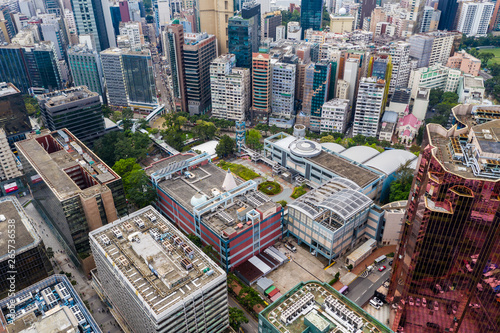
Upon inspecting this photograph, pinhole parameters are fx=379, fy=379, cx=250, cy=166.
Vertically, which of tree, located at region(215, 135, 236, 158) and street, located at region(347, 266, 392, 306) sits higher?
tree, located at region(215, 135, 236, 158)

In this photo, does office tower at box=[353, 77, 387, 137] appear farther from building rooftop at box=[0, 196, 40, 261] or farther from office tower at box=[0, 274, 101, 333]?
office tower at box=[0, 274, 101, 333]

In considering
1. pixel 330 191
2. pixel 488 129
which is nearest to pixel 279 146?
pixel 330 191

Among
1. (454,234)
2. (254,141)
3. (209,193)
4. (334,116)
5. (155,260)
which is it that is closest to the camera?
(454,234)

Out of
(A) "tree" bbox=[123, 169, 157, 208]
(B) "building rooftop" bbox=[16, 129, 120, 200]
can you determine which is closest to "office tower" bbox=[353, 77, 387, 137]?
(A) "tree" bbox=[123, 169, 157, 208]

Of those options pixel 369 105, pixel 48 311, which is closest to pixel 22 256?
pixel 48 311

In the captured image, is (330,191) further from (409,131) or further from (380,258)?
(409,131)

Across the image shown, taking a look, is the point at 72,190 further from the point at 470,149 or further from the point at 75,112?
the point at 470,149

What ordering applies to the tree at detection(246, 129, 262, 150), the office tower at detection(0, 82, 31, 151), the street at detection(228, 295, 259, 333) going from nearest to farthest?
1. the street at detection(228, 295, 259, 333)
2. the office tower at detection(0, 82, 31, 151)
3. the tree at detection(246, 129, 262, 150)
